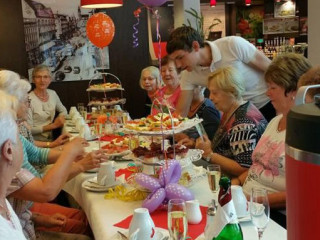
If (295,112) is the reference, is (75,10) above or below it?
above

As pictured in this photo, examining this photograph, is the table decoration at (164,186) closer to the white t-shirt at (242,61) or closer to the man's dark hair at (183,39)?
the man's dark hair at (183,39)

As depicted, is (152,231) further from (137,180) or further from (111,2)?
(111,2)

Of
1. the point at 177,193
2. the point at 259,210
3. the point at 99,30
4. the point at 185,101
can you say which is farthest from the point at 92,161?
the point at 99,30

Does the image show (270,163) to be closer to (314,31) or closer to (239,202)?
(239,202)

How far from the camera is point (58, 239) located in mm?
2402

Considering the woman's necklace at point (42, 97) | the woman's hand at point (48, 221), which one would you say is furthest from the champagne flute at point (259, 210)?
the woman's necklace at point (42, 97)

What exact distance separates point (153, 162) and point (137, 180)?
155mm

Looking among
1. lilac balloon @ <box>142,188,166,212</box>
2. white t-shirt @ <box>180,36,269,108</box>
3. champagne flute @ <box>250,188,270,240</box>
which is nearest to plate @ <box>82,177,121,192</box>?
lilac balloon @ <box>142,188,166,212</box>

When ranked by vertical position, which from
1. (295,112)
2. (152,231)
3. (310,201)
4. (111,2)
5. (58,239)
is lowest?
(58,239)

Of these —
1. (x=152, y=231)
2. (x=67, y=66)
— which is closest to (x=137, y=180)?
(x=152, y=231)

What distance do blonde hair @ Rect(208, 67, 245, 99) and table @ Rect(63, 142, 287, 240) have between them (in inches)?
24.6

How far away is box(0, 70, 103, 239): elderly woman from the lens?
6.43 feet

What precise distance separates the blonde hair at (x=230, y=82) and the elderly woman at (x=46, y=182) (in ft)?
2.81

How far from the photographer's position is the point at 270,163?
208 centimetres
